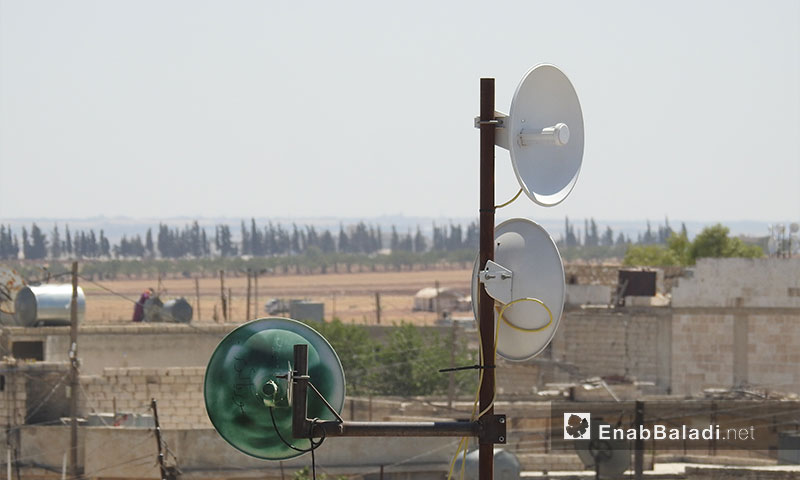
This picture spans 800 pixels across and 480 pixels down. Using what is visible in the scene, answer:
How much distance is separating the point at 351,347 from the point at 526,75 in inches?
1311

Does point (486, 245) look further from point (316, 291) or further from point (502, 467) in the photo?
point (316, 291)

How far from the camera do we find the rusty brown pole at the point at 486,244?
6.56 m

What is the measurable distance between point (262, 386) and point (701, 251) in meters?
52.4

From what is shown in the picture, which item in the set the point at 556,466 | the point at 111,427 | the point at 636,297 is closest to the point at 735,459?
the point at 556,466

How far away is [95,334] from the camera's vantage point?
3181 centimetres

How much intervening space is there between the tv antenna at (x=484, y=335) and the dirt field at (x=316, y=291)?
76.9m

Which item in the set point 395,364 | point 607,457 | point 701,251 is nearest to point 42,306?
point 395,364

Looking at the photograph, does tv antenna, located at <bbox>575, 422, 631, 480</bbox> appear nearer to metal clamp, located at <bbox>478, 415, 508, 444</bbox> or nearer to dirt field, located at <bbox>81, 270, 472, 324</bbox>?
metal clamp, located at <bbox>478, 415, 508, 444</bbox>

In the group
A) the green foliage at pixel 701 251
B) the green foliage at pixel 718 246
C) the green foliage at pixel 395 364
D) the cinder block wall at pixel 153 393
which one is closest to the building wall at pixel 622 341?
the green foliage at pixel 395 364

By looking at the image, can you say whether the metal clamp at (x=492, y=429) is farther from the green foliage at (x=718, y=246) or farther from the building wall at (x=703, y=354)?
the green foliage at (x=718, y=246)

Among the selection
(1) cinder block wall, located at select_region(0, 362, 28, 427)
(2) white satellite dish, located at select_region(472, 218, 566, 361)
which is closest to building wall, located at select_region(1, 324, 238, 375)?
(1) cinder block wall, located at select_region(0, 362, 28, 427)

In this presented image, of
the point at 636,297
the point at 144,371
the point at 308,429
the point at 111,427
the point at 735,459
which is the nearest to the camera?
the point at 308,429

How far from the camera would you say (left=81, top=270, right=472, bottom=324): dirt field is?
10538 cm

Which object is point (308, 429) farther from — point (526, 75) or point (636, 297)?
point (636, 297)
